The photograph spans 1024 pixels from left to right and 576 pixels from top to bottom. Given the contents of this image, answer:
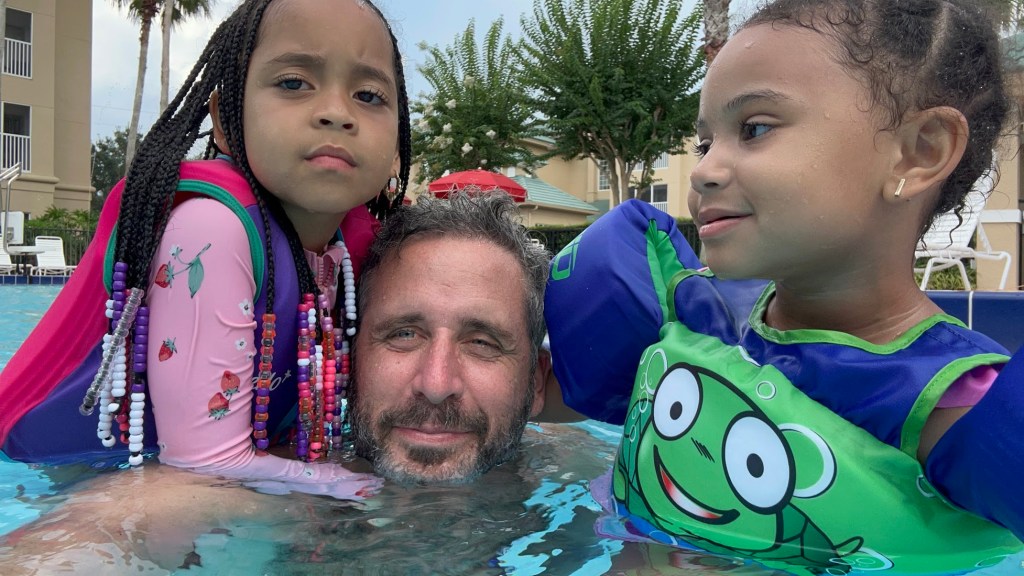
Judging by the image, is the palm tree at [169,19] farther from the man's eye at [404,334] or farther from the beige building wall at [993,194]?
the man's eye at [404,334]

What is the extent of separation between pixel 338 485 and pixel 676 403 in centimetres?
99

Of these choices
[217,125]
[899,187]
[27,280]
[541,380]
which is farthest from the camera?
[27,280]

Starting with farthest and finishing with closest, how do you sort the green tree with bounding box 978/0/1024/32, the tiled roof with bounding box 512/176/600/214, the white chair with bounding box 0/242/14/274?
the tiled roof with bounding box 512/176/600/214
the white chair with bounding box 0/242/14/274
the green tree with bounding box 978/0/1024/32

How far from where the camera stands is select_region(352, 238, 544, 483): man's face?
2232 millimetres

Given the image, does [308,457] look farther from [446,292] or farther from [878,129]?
[878,129]

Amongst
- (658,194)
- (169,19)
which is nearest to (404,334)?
(169,19)

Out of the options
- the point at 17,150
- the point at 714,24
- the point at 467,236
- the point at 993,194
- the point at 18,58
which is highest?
the point at 18,58

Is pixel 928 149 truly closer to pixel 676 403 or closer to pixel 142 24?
pixel 676 403

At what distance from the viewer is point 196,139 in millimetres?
2434

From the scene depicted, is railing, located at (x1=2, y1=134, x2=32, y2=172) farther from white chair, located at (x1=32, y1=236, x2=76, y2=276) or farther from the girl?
the girl

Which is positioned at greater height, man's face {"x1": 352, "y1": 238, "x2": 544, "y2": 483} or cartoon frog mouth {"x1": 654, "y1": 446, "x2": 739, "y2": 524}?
man's face {"x1": 352, "y1": 238, "x2": 544, "y2": 483}

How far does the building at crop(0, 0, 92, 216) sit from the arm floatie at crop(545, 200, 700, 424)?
2351cm

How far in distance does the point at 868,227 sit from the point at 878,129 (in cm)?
20

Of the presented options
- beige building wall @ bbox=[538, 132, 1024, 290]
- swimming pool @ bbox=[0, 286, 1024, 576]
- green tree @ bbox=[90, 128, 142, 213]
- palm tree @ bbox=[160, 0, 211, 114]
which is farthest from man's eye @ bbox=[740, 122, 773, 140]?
green tree @ bbox=[90, 128, 142, 213]
